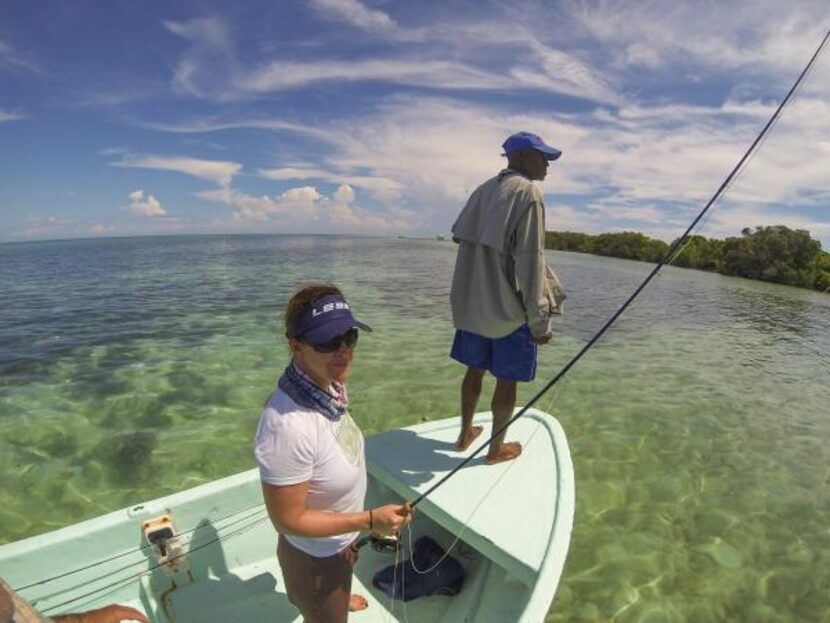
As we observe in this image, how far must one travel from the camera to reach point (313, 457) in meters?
2.02

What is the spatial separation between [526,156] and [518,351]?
1.56 m

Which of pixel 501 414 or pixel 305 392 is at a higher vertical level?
pixel 305 392

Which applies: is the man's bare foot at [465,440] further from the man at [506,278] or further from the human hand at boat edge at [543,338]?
the human hand at boat edge at [543,338]

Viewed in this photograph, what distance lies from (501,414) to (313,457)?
2612 millimetres

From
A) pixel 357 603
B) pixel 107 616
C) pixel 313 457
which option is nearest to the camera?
pixel 313 457

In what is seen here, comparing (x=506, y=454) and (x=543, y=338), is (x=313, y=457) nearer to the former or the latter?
(x=543, y=338)

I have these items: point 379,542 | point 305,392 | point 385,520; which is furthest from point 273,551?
point 305,392

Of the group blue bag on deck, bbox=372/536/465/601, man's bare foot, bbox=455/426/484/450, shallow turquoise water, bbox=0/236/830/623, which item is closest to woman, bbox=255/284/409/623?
blue bag on deck, bbox=372/536/465/601

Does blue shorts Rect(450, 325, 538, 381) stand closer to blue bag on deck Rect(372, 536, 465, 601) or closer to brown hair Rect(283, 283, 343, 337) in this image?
blue bag on deck Rect(372, 536, 465, 601)

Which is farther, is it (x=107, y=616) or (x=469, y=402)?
(x=469, y=402)

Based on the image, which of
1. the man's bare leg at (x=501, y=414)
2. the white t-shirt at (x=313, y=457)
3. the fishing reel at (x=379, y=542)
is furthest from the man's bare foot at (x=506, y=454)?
the white t-shirt at (x=313, y=457)

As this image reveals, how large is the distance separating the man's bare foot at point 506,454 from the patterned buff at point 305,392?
2519mm

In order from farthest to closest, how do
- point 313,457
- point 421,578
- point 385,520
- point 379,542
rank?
point 421,578 < point 379,542 < point 385,520 < point 313,457

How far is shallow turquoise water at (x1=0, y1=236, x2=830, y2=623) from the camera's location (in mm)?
4812
